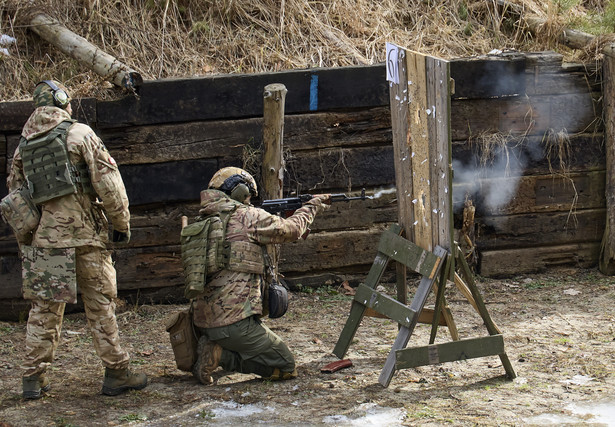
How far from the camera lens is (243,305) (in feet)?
17.6

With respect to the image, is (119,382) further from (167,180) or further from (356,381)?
(167,180)

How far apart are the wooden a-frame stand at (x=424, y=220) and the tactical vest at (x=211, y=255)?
89cm

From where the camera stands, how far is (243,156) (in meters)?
7.30

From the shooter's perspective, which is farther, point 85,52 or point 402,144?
point 85,52

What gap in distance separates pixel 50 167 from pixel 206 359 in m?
1.72

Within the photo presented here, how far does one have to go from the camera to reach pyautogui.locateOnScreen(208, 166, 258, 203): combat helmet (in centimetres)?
554

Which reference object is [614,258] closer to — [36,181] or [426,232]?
[426,232]

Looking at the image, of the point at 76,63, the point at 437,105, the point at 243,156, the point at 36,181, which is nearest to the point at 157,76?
the point at 76,63

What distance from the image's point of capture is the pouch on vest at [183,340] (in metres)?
5.47

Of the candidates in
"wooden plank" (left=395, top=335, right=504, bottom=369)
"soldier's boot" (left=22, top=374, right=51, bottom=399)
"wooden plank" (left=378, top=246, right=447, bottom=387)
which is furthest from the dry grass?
"wooden plank" (left=395, top=335, right=504, bottom=369)

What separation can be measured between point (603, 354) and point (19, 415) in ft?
13.8

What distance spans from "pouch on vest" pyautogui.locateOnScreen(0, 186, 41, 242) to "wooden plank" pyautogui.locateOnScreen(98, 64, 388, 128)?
1.95 m

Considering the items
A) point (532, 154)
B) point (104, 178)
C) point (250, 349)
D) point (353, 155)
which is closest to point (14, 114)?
point (104, 178)

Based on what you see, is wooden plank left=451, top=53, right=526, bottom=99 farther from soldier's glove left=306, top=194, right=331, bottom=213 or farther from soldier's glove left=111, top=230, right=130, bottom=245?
soldier's glove left=111, top=230, right=130, bottom=245
